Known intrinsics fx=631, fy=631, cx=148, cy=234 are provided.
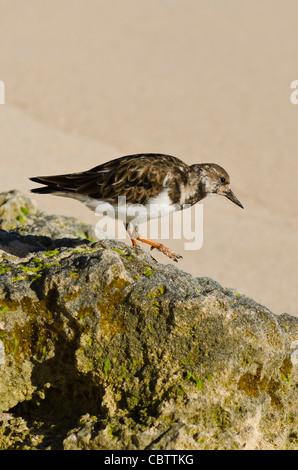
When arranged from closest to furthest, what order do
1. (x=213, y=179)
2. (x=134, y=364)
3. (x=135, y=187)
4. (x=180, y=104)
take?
(x=134, y=364)
(x=135, y=187)
(x=213, y=179)
(x=180, y=104)

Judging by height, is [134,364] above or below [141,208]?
below

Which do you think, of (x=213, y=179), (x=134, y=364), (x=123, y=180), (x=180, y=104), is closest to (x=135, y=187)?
(x=123, y=180)

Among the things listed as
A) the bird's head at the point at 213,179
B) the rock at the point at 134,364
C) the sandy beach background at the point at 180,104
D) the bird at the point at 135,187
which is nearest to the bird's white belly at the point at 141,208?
the bird at the point at 135,187

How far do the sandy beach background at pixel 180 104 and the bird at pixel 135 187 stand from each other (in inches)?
225

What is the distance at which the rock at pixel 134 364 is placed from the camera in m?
4.49

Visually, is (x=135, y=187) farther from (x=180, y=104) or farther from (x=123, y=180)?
(x=180, y=104)

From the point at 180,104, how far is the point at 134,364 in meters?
24.5

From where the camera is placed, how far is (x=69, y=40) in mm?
35219

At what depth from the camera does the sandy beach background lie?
16.2 m

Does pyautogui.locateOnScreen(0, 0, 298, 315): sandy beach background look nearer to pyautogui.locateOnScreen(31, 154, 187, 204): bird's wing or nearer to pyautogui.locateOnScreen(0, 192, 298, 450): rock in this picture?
pyautogui.locateOnScreen(31, 154, 187, 204): bird's wing

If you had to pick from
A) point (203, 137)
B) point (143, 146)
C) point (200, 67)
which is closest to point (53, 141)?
point (143, 146)

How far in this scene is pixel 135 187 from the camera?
26.7ft

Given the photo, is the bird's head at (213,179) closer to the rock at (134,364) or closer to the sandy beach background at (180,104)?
the rock at (134,364)
